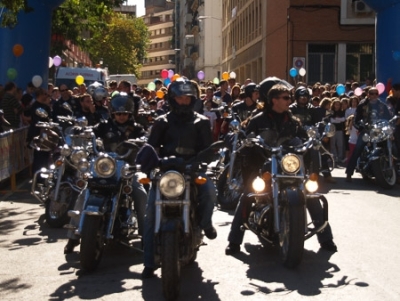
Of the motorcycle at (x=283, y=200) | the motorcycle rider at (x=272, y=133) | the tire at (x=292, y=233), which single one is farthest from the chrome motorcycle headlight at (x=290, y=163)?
the motorcycle rider at (x=272, y=133)

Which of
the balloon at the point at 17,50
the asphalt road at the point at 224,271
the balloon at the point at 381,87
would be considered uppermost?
the balloon at the point at 17,50

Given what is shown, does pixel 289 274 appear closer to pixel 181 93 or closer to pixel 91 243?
pixel 91 243

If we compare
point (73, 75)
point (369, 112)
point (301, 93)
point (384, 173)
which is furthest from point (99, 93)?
point (73, 75)

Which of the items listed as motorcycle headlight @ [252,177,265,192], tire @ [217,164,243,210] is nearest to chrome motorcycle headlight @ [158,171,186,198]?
motorcycle headlight @ [252,177,265,192]

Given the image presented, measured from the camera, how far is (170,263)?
6520mm

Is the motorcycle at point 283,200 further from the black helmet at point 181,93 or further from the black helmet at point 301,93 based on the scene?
the black helmet at point 301,93

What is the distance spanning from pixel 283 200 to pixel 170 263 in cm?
174

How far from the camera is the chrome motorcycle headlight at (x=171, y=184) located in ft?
→ 22.2

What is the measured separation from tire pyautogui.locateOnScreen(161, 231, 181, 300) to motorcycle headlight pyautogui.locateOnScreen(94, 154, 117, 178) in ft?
4.70

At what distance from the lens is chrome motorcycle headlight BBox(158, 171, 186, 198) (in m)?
6.77

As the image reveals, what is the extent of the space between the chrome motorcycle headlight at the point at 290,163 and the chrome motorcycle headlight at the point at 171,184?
1.43 m

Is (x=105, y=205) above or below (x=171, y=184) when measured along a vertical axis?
below

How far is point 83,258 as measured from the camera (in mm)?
7688

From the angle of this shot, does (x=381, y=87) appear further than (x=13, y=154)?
Yes
